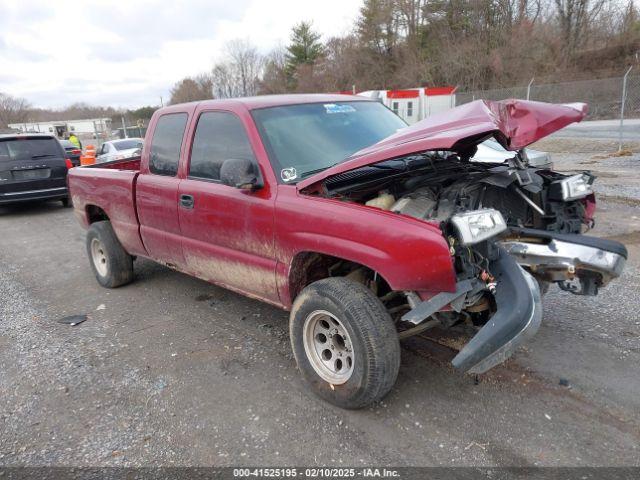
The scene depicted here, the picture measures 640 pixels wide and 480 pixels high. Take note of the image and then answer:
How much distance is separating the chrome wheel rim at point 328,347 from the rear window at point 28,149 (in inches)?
393

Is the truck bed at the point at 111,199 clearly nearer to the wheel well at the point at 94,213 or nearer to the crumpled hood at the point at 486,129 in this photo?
the wheel well at the point at 94,213

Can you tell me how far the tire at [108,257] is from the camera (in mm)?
5305

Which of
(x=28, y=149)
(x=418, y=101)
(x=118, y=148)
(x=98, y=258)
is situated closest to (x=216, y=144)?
(x=98, y=258)

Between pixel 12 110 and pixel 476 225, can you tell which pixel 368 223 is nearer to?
pixel 476 225

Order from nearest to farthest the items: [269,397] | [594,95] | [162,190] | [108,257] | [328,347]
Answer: [328,347], [269,397], [162,190], [108,257], [594,95]

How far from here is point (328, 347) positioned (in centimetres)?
310

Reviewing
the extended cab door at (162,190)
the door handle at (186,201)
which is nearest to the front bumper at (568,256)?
the door handle at (186,201)

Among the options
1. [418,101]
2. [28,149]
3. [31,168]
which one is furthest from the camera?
[418,101]

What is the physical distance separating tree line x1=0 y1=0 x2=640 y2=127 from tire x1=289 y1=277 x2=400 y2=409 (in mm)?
31192

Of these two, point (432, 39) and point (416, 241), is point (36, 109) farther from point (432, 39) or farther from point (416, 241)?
point (416, 241)

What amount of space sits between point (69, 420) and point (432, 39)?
1579 inches

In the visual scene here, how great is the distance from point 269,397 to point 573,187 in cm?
250

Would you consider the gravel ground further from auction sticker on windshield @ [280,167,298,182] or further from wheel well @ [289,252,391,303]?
auction sticker on windshield @ [280,167,298,182]

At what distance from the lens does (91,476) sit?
2582 millimetres
